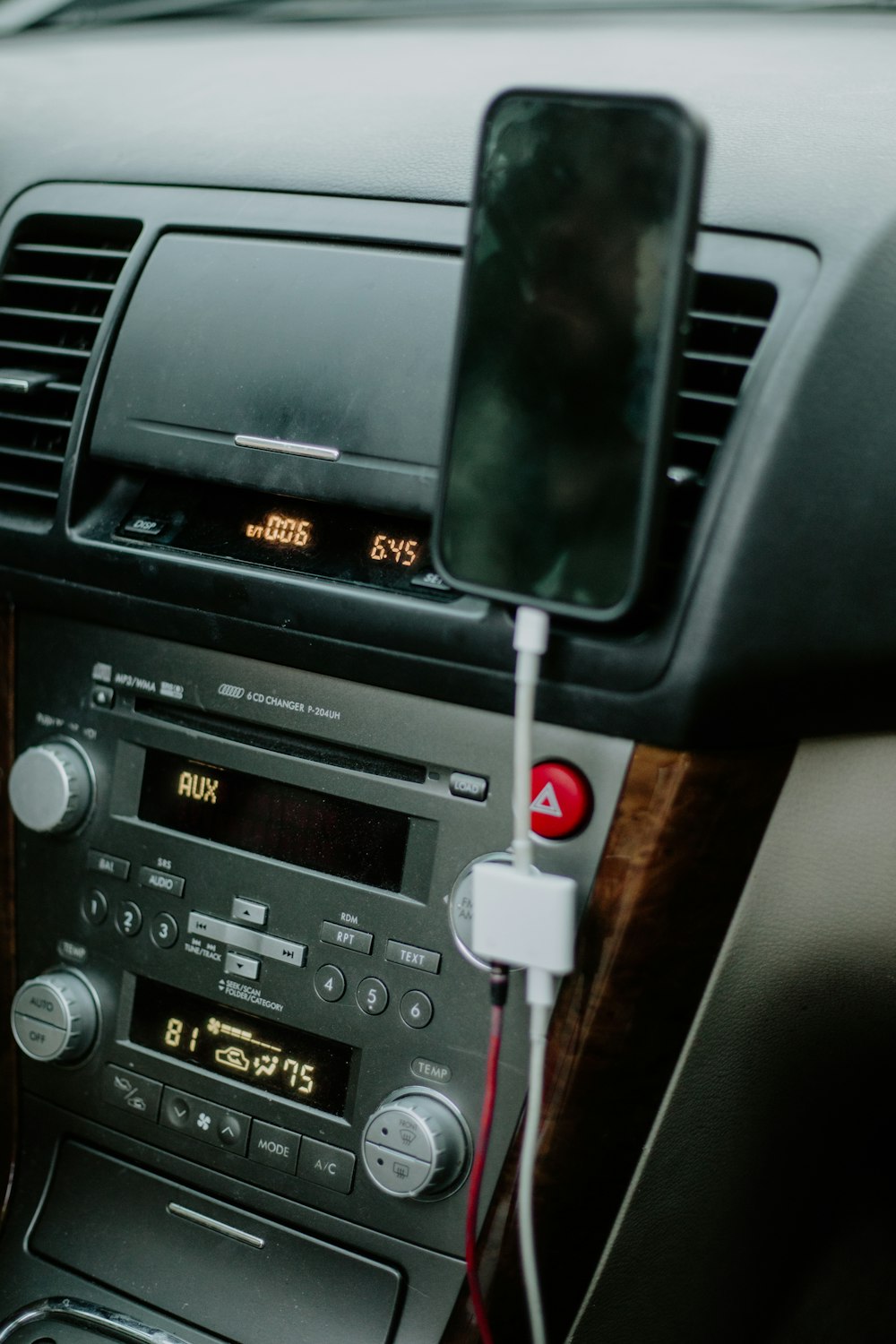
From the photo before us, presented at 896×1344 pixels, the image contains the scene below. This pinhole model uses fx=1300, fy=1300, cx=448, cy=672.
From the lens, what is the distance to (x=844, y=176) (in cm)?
92

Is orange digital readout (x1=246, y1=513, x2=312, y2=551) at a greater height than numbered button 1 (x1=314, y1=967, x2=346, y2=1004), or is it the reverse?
orange digital readout (x1=246, y1=513, x2=312, y2=551)

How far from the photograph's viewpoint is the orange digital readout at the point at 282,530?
3.56ft

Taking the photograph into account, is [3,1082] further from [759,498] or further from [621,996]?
[759,498]

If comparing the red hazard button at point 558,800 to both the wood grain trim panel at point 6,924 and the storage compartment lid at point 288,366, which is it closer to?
the storage compartment lid at point 288,366

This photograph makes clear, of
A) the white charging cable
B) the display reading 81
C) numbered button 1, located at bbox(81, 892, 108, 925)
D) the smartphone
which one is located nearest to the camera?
the smartphone

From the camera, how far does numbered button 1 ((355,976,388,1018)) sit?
1.06 meters

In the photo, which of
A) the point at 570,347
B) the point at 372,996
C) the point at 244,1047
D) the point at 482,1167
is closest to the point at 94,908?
the point at 244,1047

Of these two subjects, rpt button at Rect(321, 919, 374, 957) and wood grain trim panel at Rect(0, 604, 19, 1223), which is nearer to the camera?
rpt button at Rect(321, 919, 374, 957)

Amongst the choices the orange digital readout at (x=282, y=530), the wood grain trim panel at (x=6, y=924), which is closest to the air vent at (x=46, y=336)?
the wood grain trim panel at (x=6, y=924)

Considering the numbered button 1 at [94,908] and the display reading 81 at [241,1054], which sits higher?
the numbered button 1 at [94,908]

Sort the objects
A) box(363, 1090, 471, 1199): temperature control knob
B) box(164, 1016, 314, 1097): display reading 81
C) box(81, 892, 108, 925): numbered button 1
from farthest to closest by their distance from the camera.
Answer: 1. box(81, 892, 108, 925): numbered button 1
2. box(164, 1016, 314, 1097): display reading 81
3. box(363, 1090, 471, 1199): temperature control knob

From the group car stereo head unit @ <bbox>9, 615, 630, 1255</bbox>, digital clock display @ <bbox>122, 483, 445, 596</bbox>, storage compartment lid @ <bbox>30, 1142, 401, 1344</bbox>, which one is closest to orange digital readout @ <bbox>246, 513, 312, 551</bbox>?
digital clock display @ <bbox>122, 483, 445, 596</bbox>

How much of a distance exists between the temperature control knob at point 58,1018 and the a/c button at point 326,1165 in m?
0.26

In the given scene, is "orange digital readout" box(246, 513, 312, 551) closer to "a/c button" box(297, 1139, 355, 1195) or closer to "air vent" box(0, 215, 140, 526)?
"air vent" box(0, 215, 140, 526)
